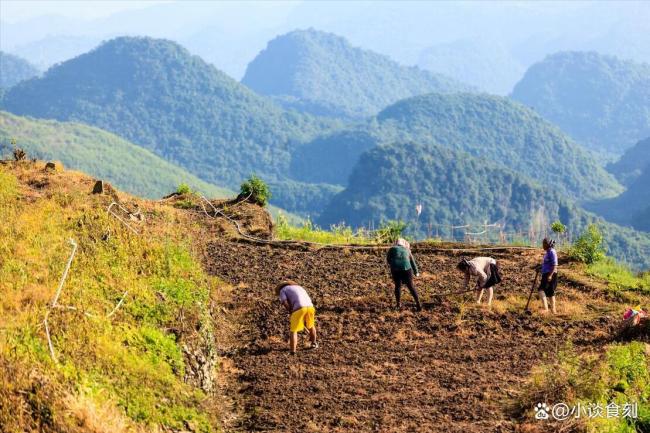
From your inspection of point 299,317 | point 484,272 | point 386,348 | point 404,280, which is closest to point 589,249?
point 484,272

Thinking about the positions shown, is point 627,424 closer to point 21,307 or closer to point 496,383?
point 496,383

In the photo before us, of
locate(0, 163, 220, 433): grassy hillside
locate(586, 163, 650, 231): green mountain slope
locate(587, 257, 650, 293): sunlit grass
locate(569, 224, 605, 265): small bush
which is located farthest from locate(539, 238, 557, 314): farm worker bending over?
locate(586, 163, 650, 231): green mountain slope

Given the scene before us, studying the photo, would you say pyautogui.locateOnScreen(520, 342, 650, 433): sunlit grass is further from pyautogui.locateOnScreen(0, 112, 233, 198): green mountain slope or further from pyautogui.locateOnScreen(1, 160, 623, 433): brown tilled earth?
pyautogui.locateOnScreen(0, 112, 233, 198): green mountain slope

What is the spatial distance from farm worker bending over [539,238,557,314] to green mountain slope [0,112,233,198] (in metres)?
152

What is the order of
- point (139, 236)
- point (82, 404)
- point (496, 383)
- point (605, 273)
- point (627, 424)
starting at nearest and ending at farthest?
point (82, 404), point (627, 424), point (496, 383), point (139, 236), point (605, 273)

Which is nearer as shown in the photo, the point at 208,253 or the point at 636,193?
the point at 208,253

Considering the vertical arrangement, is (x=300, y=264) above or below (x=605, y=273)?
below

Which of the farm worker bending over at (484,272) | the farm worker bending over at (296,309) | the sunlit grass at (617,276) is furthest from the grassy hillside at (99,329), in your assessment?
the sunlit grass at (617,276)

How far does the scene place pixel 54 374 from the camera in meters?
8.82

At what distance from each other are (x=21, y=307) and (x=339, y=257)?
35.8ft

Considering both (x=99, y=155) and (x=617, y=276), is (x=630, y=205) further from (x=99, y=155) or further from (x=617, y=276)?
(x=617, y=276)

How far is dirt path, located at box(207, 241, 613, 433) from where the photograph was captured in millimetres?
10602

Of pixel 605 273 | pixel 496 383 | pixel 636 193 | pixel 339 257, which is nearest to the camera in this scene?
pixel 496 383

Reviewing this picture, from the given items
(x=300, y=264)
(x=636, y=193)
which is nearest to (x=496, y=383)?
(x=300, y=264)
